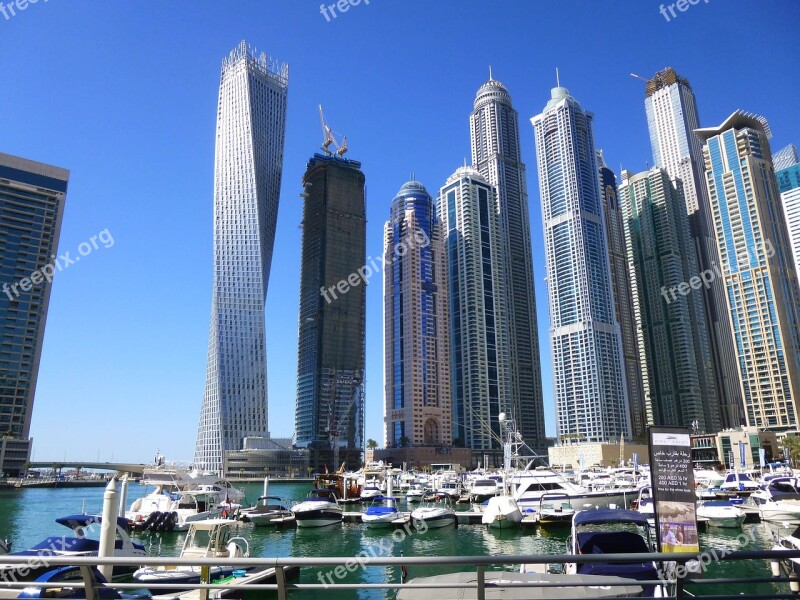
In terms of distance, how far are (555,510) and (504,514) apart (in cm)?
439

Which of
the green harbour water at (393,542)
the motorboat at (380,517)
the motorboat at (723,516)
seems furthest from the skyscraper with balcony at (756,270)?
the motorboat at (380,517)

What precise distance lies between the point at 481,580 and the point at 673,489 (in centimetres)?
1222

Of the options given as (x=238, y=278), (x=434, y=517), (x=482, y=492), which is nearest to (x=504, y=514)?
(x=434, y=517)

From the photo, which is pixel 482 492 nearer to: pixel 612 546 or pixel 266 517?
pixel 266 517

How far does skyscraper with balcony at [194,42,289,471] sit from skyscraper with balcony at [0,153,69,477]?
47.7m

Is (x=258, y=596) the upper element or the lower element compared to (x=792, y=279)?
lower

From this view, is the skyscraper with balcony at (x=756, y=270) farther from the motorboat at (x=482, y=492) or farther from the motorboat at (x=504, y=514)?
the motorboat at (x=504, y=514)

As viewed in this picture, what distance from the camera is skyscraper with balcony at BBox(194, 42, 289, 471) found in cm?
16250

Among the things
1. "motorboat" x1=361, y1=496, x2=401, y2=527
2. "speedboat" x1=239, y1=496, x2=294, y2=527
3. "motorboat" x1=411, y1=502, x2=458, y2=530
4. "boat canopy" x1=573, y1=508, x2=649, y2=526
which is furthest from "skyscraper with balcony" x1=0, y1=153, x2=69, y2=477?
"boat canopy" x1=573, y1=508, x2=649, y2=526

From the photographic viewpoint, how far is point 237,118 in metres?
178

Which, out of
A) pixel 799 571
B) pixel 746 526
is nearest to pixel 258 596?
pixel 799 571

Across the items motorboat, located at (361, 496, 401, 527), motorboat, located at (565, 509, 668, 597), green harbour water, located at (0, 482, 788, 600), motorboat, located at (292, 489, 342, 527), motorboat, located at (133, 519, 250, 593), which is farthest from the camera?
motorboat, located at (292, 489, 342, 527)

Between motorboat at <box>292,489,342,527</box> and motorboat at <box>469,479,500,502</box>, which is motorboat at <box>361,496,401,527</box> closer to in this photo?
motorboat at <box>292,489,342,527</box>

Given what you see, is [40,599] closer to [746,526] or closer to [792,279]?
[746,526]
